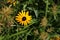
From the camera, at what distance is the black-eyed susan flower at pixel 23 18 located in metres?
2.33

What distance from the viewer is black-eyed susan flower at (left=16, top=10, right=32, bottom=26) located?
233cm

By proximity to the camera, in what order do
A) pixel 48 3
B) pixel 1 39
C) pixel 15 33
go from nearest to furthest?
1. pixel 1 39
2. pixel 15 33
3. pixel 48 3

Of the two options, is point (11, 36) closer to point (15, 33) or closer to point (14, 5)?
point (15, 33)

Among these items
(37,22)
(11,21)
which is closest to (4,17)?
(11,21)

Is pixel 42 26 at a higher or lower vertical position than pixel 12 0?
lower

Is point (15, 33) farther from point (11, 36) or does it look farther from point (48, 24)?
point (48, 24)

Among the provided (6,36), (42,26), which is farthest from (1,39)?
(42,26)

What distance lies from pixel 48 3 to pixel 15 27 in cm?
45

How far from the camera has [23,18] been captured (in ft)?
7.73

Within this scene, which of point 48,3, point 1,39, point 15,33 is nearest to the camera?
point 1,39

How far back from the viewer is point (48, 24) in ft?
7.85

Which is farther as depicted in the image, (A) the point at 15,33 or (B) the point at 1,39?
(A) the point at 15,33

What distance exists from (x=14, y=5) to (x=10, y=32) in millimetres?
323

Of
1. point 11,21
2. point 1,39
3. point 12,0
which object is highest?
point 12,0
